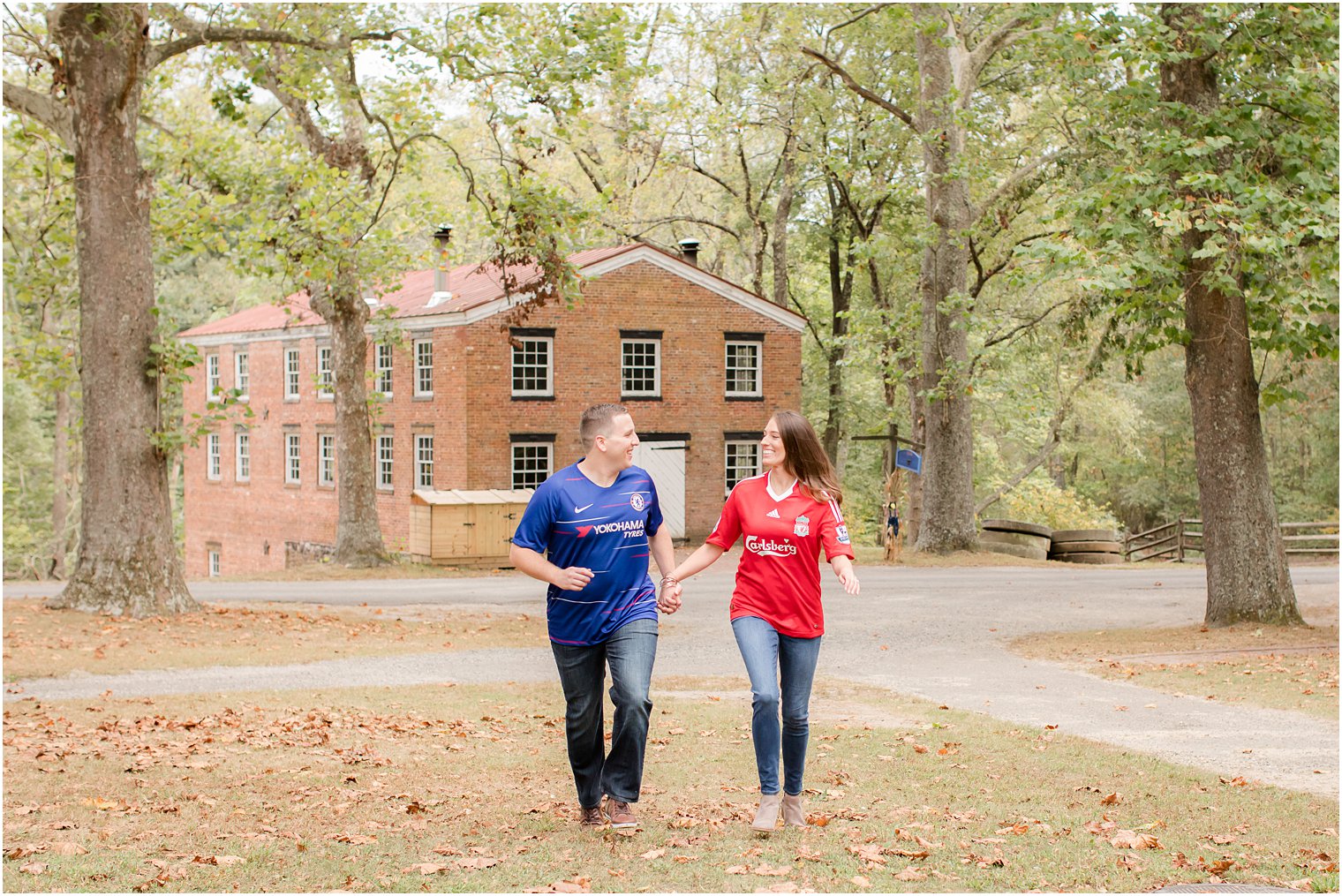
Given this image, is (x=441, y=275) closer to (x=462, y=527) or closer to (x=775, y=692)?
(x=462, y=527)

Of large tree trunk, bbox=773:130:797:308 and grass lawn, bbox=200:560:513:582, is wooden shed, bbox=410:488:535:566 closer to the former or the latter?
grass lawn, bbox=200:560:513:582

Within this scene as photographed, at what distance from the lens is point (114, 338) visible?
56.0ft

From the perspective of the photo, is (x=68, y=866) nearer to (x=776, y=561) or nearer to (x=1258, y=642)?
(x=776, y=561)

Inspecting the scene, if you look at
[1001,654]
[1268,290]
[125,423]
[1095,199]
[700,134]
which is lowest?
[1001,654]

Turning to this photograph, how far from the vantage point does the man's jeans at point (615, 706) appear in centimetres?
648

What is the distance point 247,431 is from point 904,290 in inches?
858

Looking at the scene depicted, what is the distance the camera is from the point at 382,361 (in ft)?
125

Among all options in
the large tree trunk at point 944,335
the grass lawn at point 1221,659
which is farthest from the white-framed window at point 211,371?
the grass lawn at point 1221,659

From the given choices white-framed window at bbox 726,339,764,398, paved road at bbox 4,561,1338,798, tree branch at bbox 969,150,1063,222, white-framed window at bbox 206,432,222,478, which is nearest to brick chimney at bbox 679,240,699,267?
→ white-framed window at bbox 726,339,764,398

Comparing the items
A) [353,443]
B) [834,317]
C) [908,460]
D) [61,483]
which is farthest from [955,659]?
[61,483]

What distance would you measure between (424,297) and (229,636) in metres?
23.5

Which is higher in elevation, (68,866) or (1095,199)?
(1095,199)

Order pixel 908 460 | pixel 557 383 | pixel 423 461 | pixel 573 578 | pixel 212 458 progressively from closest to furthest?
1. pixel 573 578
2. pixel 908 460
3. pixel 557 383
4. pixel 423 461
5. pixel 212 458

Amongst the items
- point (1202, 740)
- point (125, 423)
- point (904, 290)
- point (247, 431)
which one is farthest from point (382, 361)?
point (1202, 740)
